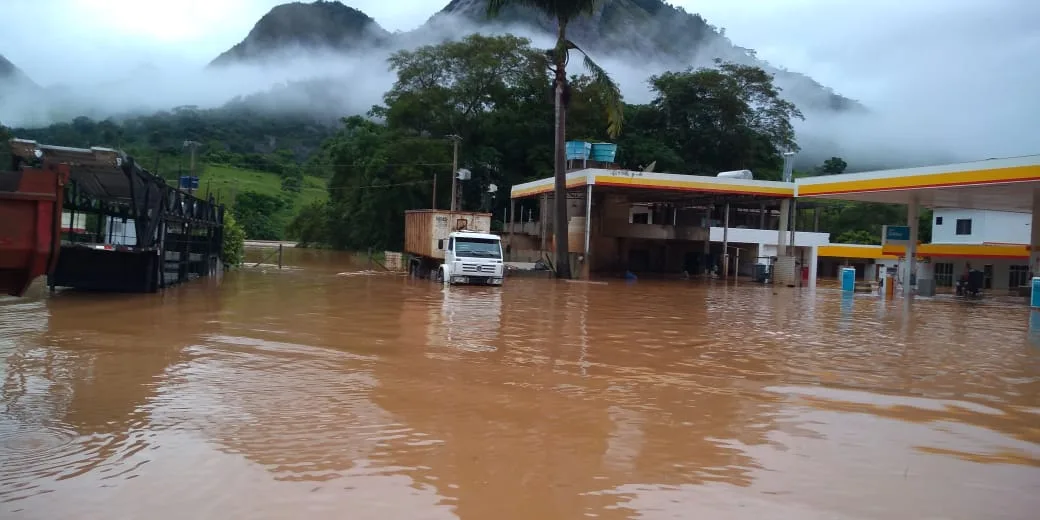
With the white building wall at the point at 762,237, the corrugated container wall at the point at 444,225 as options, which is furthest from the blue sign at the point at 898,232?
the corrugated container wall at the point at 444,225

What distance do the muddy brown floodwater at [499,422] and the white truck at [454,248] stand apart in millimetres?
13033

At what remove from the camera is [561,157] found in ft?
112

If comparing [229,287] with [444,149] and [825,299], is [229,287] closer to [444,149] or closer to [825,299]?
[825,299]

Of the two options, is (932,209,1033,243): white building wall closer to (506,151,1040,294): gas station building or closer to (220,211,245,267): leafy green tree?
(506,151,1040,294): gas station building

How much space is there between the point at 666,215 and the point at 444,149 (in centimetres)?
1606

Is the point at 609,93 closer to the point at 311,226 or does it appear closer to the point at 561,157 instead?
the point at 561,157

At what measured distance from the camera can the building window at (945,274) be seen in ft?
169

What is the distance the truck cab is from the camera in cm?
2781

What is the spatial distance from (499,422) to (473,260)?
20.6 meters

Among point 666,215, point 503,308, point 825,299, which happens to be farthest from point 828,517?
point 666,215

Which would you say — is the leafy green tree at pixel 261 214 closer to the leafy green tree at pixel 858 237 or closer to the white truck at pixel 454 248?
the white truck at pixel 454 248

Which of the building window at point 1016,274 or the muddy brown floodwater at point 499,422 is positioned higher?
the building window at point 1016,274

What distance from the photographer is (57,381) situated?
8.54m

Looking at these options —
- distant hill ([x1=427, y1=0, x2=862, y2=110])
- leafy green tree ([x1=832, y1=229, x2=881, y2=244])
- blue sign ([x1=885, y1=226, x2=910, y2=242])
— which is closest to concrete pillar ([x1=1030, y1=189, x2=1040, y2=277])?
blue sign ([x1=885, y1=226, x2=910, y2=242])
